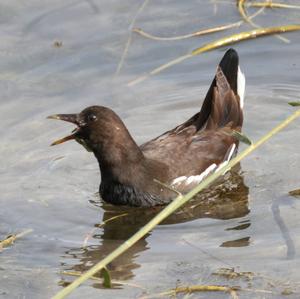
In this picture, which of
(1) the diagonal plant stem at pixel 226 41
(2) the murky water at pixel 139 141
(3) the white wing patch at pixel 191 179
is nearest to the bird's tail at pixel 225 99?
(2) the murky water at pixel 139 141

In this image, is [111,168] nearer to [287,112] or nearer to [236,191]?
[236,191]

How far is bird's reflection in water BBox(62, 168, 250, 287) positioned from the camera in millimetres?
6555

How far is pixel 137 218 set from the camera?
7680 millimetres

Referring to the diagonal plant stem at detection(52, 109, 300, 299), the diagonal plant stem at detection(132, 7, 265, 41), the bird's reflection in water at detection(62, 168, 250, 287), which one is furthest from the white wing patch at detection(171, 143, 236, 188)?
the diagonal plant stem at detection(52, 109, 300, 299)

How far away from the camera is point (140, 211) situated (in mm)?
7812

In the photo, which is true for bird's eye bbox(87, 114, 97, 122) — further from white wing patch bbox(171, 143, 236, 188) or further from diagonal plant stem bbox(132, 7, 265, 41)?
diagonal plant stem bbox(132, 7, 265, 41)

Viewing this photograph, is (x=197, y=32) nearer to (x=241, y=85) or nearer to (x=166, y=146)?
(x=241, y=85)

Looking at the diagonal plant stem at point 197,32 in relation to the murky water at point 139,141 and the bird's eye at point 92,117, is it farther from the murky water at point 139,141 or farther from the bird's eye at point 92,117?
the bird's eye at point 92,117

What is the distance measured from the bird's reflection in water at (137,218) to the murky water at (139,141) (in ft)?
0.05

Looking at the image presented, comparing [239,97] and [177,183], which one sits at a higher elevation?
[239,97]

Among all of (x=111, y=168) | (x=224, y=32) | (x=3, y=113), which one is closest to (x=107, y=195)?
(x=111, y=168)

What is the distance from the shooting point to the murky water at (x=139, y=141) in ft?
20.7

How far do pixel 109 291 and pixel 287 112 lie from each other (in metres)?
3.55

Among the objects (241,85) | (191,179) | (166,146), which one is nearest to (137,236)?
(191,179)
